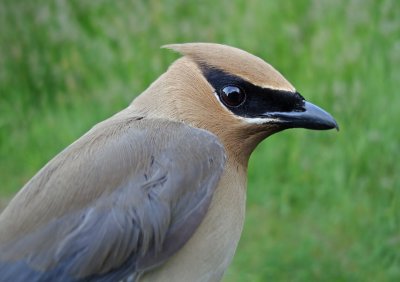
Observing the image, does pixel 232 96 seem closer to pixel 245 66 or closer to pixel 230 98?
pixel 230 98

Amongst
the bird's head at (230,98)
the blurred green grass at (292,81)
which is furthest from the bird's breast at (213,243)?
the blurred green grass at (292,81)

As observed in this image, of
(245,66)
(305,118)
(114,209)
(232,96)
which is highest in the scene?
(245,66)

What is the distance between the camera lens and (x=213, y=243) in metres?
3.34

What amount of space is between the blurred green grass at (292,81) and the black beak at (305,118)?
2.16 m

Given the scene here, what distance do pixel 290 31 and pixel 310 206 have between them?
5.18 ft

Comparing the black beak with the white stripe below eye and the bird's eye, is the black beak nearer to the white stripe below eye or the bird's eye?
the white stripe below eye

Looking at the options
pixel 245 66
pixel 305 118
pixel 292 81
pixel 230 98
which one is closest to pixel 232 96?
pixel 230 98

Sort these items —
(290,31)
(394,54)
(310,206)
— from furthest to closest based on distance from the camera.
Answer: (290,31) → (394,54) → (310,206)

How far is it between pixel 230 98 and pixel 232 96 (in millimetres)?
11

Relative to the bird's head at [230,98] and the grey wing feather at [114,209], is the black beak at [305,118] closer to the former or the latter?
the bird's head at [230,98]

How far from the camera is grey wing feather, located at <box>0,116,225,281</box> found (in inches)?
127

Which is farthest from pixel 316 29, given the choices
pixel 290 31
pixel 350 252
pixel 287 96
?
pixel 287 96

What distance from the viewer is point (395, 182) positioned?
5914 millimetres

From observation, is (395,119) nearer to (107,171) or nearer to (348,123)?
(348,123)
